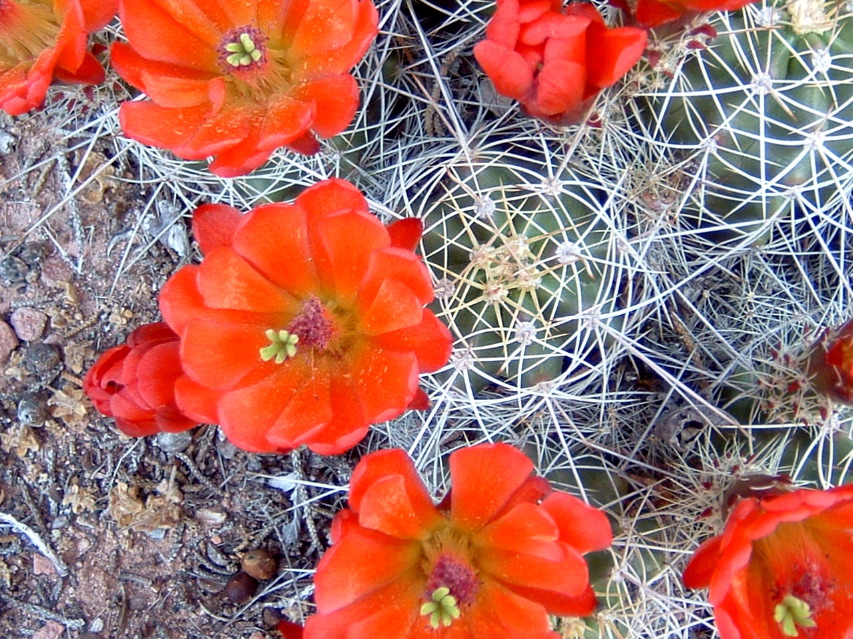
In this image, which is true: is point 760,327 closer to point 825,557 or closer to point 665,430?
point 665,430

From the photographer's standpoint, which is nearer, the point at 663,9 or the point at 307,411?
the point at 663,9

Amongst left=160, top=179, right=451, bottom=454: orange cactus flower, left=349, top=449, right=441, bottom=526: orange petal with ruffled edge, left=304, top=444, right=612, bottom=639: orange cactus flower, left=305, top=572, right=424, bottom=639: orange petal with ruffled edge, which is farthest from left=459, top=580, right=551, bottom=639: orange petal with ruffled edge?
left=160, top=179, right=451, bottom=454: orange cactus flower

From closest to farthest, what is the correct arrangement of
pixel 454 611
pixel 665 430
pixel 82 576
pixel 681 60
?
pixel 454 611, pixel 681 60, pixel 665 430, pixel 82 576

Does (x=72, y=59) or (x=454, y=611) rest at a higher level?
(x=72, y=59)

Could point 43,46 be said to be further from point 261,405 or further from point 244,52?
point 261,405

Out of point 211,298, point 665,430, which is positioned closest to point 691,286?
point 665,430

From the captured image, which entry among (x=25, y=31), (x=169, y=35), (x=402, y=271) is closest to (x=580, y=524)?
(x=402, y=271)

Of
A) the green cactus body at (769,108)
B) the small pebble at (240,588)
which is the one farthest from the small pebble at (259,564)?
the green cactus body at (769,108)
